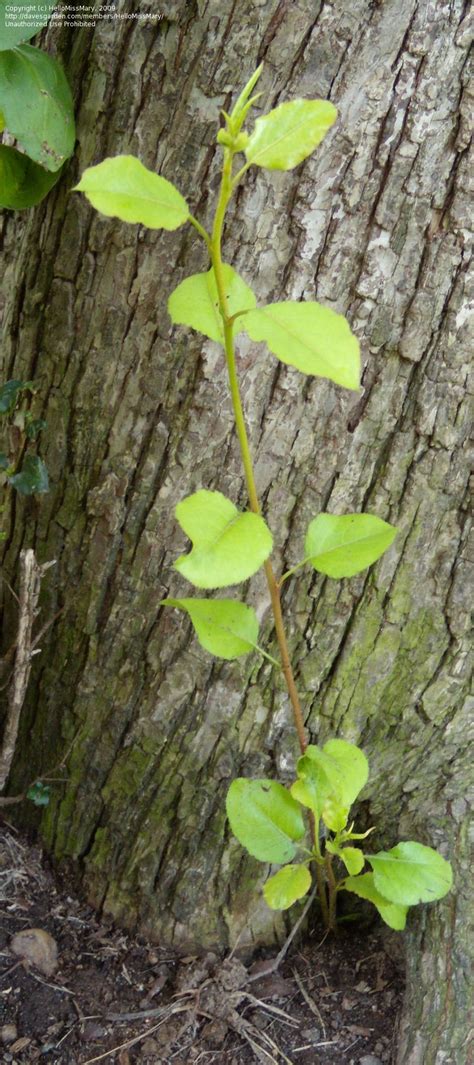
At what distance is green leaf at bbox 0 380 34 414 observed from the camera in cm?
157

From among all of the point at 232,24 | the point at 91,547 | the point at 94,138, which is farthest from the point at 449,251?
the point at 91,547

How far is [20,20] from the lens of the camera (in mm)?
1291

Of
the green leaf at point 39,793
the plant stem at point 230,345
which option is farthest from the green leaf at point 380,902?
the green leaf at point 39,793

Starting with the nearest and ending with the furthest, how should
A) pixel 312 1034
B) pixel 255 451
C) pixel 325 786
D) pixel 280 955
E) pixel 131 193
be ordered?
pixel 131 193, pixel 325 786, pixel 255 451, pixel 312 1034, pixel 280 955

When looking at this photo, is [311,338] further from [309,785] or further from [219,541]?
[309,785]

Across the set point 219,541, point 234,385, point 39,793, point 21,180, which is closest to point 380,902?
point 39,793

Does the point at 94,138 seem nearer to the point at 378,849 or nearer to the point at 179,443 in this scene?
the point at 179,443

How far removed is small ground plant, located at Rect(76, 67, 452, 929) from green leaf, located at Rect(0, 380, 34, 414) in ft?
1.52

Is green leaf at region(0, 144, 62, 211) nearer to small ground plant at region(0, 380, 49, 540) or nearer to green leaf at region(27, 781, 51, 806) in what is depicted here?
small ground plant at region(0, 380, 49, 540)

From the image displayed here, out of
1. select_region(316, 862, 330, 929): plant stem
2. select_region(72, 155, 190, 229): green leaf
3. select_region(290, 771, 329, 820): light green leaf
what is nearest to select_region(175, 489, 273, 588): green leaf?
select_region(72, 155, 190, 229): green leaf

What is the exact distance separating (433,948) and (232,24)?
4.91ft

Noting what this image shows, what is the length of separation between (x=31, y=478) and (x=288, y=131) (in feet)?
2.78

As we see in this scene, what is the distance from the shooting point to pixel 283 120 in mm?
928

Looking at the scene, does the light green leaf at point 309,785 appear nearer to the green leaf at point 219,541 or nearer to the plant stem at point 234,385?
the plant stem at point 234,385
